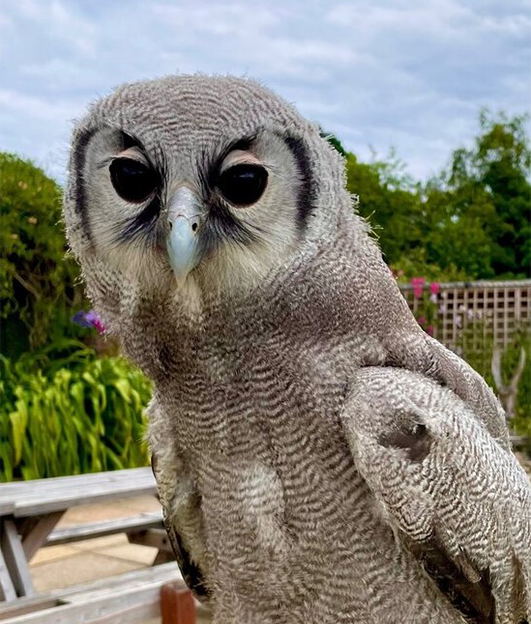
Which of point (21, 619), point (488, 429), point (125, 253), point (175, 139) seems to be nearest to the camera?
point (175, 139)

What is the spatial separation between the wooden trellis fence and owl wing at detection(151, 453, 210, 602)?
855 cm

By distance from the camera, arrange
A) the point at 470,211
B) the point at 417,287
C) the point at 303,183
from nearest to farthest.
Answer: the point at 303,183 → the point at 417,287 → the point at 470,211

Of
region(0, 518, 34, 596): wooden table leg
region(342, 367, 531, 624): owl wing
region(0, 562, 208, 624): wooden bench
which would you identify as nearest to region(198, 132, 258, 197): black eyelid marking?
region(342, 367, 531, 624): owl wing

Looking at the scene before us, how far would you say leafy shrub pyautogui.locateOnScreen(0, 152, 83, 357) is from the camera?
7148 millimetres

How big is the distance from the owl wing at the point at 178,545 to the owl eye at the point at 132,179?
2.32 ft

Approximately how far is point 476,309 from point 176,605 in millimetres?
8453

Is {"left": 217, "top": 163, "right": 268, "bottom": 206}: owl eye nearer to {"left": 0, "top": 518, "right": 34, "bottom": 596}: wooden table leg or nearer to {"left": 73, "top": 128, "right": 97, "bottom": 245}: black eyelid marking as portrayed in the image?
{"left": 73, "top": 128, "right": 97, "bottom": 245}: black eyelid marking

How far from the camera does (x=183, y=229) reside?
1292 millimetres

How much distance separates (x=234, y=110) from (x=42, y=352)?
6505mm

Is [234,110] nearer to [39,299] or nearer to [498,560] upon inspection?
[498,560]

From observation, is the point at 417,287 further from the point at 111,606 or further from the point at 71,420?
the point at 111,606

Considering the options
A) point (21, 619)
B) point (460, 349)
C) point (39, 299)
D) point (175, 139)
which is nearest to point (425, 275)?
point (460, 349)

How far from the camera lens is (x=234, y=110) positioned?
4.53ft

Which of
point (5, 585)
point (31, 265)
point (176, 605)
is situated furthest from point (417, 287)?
point (176, 605)
